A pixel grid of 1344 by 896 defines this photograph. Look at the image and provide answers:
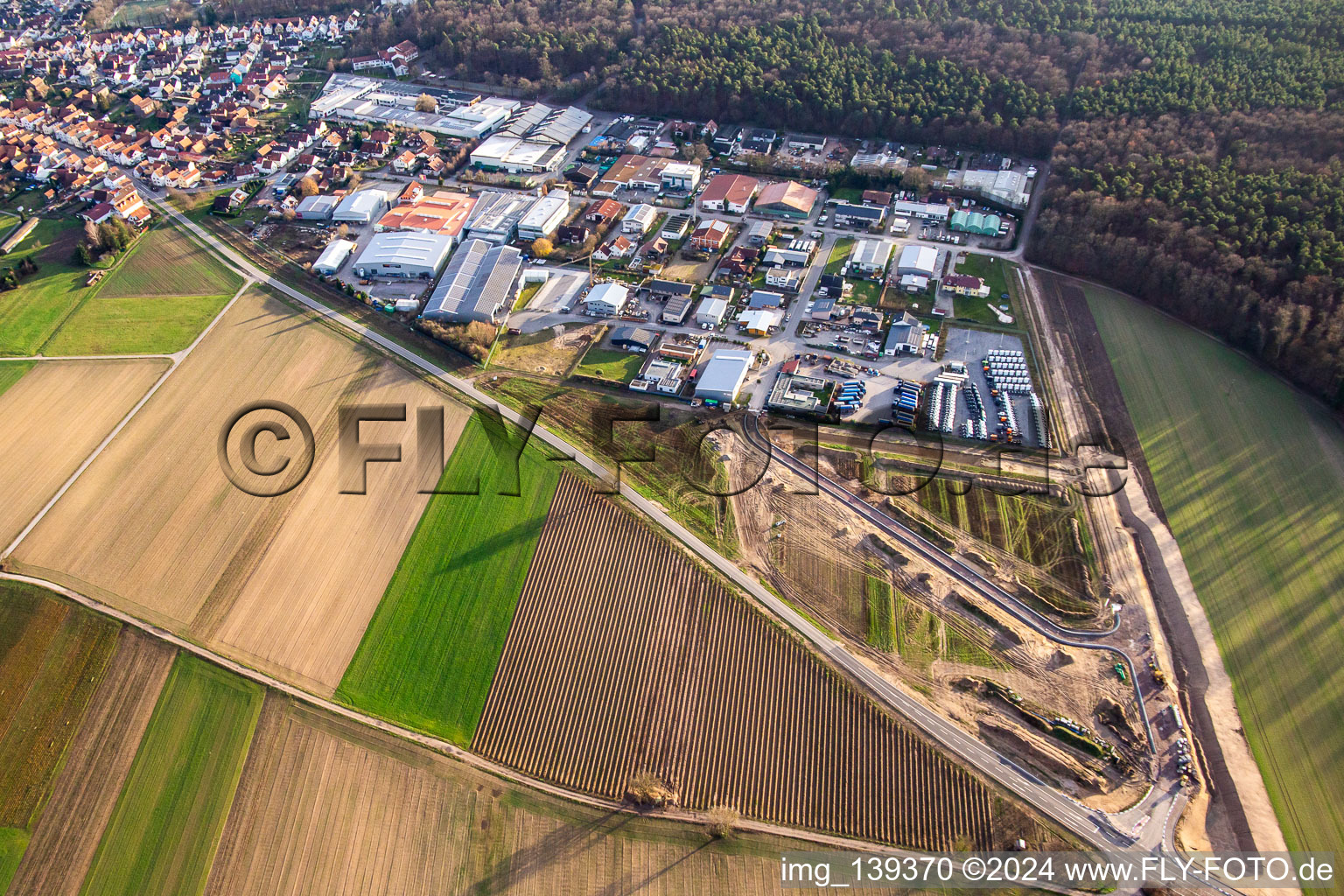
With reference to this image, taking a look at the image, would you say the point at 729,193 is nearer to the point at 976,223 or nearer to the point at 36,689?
the point at 976,223

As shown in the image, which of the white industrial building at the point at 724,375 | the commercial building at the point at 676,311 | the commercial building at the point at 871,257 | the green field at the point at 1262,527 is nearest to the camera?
the green field at the point at 1262,527

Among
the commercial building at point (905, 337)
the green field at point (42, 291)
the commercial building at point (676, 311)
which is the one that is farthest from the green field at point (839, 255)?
the green field at point (42, 291)

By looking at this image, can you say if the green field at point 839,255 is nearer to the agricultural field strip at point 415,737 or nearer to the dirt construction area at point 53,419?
the agricultural field strip at point 415,737

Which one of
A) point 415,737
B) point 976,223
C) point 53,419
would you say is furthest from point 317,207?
point 976,223

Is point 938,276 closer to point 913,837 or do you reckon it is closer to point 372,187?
point 913,837

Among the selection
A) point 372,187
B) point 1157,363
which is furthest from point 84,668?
point 1157,363

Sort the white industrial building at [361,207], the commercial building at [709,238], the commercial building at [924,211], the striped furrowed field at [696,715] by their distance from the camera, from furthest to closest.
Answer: the white industrial building at [361,207], the commercial building at [924,211], the commercial building at [709,238], the striped furrowed field at [696,715]
